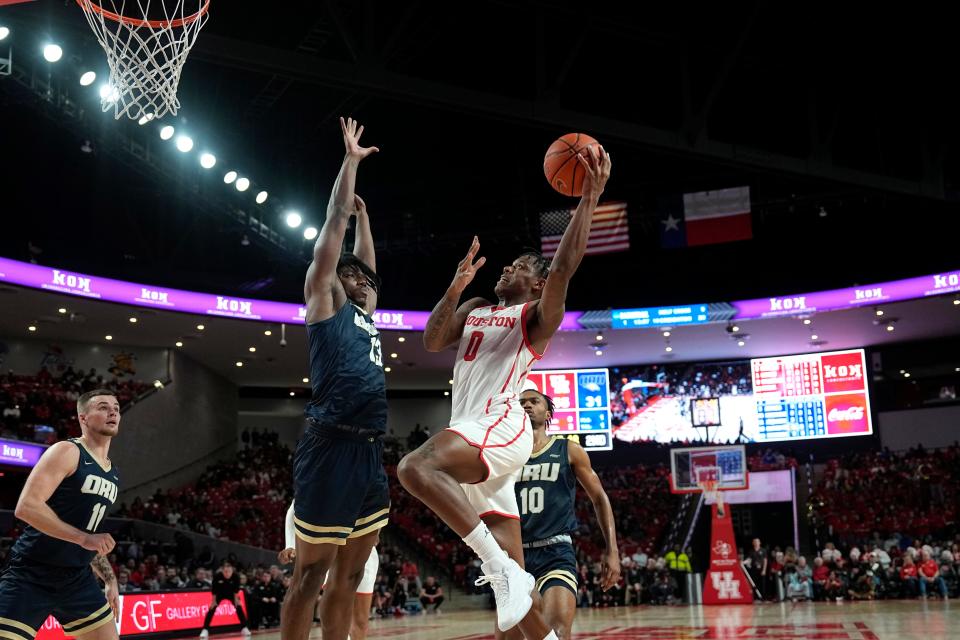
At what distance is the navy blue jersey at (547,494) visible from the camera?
597 centimetres

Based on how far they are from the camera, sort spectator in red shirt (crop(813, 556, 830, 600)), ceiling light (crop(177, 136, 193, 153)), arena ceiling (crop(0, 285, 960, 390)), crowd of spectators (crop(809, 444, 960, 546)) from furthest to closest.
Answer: crowd of spectators (crop(809, 444, 960, 546))
arena ceiling (crop(0, 285, 960, 390))
spectator in red shirt (crop(813, 556, 830, 600))
ceiling light (crop(177, 136, 193, 153))

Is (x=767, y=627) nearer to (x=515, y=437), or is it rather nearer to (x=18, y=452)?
(x=515, y=437)

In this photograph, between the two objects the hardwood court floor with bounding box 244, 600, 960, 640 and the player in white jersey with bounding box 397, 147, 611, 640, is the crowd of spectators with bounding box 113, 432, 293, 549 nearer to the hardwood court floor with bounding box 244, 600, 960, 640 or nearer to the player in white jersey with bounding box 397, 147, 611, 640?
the hardwood court floor with bounding box 244, 600, 960, 640

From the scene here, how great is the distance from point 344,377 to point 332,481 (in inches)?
21.3

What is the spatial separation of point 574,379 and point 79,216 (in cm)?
1656

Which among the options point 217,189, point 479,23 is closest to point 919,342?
point 479,23

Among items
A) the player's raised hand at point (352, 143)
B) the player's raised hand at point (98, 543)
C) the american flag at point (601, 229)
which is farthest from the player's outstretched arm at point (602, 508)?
the american flag at point (601, 229)

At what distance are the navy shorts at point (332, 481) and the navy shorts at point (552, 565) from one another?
155 centimetres

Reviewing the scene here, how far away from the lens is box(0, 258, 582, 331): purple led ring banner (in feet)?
68.5

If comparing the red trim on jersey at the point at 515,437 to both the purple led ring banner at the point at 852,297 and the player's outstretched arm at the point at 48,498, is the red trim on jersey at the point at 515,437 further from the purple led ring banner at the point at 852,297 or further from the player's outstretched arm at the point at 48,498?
the purple led ring banner at the point at 852,297

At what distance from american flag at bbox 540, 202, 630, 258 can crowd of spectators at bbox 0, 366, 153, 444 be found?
13365mm

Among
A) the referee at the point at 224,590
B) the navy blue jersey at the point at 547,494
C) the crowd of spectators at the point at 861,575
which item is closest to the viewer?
the navy blue jersey at the point at 547,494

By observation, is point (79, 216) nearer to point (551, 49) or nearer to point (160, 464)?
point (160, 464)

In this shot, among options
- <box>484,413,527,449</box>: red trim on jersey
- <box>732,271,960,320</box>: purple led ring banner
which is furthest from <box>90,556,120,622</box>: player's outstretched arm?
<box>732,271,960,320</box>: purple led ring banner
